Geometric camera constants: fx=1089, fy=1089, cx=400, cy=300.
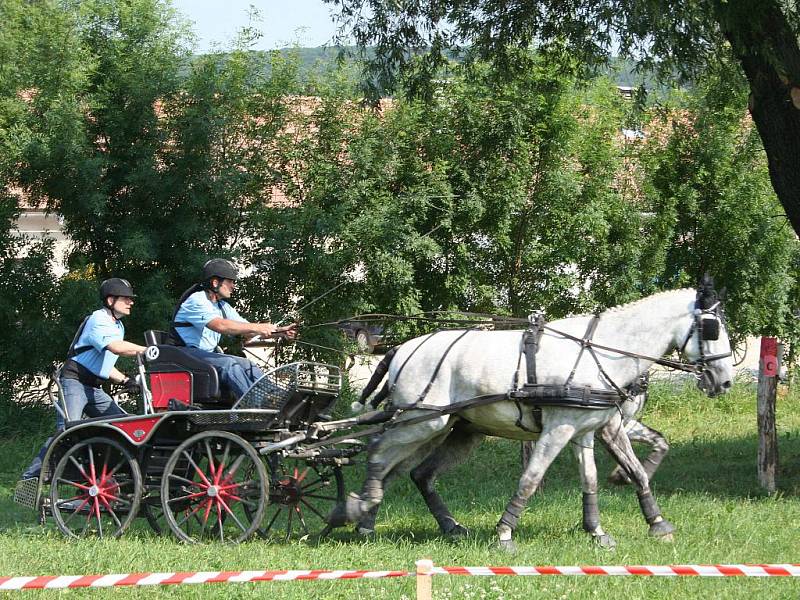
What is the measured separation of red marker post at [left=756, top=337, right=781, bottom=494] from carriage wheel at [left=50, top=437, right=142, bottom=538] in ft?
19.4

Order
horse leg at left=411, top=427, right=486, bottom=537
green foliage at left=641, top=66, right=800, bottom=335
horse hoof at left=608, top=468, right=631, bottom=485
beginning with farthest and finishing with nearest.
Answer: green foliage at left=641, top=66, right=800, bottom=335
horse hoof at left=608, top=468, right=631, bottom=485
horse leg at left=411, top=427, right=486, bottom=537

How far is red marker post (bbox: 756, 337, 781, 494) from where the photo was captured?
1041 cm

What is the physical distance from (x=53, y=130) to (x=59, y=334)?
2.42 metres

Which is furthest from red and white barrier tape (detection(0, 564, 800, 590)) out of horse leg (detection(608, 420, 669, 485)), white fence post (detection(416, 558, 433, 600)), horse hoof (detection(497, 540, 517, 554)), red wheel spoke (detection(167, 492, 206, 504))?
horse leg (detection(608, 420, 669, 485))

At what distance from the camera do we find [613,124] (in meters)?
14.6

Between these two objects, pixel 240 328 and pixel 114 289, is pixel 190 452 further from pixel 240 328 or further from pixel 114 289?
pixel 114 289

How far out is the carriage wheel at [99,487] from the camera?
8023 millimetres

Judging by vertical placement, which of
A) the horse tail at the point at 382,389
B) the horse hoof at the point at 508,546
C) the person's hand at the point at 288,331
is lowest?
the horse hoof at the point at 508,546

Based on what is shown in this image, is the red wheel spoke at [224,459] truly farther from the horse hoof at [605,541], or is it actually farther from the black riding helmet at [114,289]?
the horse hoof at [605,541]

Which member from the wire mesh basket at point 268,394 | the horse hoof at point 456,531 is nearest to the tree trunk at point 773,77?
the horse hoof at point 456,531

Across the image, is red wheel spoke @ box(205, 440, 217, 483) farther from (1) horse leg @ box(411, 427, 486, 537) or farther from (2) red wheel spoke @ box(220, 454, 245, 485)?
(1) horse leg @ box(411, 427, 486, 537)

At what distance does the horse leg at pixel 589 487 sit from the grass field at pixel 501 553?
0.10 metres

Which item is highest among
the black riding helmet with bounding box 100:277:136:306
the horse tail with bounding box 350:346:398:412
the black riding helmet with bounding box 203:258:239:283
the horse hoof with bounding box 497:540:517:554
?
the black riding helmet with bounding box 203:258:239:283

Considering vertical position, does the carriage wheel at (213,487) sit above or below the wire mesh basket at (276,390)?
below
